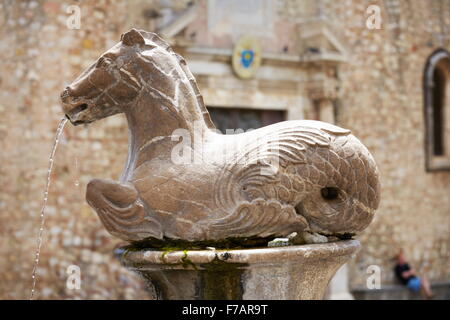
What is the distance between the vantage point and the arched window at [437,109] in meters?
12.6

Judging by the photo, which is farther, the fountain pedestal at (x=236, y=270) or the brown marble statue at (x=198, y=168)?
the brown marble statue at (x=198, y=168)

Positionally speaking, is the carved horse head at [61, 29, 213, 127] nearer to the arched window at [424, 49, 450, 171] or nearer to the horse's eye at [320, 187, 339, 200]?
the horse's eye at [320, 187, 339, 200]

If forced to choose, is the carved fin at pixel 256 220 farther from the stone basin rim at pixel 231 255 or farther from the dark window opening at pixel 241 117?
the dark window opening at pixel 241 117

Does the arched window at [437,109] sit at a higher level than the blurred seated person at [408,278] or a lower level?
higher

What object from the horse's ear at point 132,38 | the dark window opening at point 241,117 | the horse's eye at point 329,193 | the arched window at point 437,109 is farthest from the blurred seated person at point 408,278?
the horse's ear at point 132,38

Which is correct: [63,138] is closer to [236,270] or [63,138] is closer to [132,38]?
[132,38]

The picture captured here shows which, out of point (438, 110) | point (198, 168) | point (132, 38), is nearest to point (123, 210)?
point (198, 168)

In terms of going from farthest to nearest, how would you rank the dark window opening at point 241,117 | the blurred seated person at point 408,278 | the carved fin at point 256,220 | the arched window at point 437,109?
1. the arched window at point 437,109
2. the blurred seated person at point 408,278
3. the dark window opening at point 241,117
4. the carved fin at point 256,220

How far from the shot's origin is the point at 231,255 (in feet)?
11.9

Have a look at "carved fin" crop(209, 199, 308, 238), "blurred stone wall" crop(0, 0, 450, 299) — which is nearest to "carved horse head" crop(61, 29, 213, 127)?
"carved fin" crop(209, 199, 308, 238)

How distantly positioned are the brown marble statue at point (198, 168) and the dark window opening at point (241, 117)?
612cm

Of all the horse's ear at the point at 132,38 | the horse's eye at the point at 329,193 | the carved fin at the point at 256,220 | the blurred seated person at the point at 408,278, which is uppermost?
the horse's ear at the point at 132,38

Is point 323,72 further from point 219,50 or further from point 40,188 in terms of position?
point 40,188

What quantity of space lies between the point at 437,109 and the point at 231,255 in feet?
34.3
